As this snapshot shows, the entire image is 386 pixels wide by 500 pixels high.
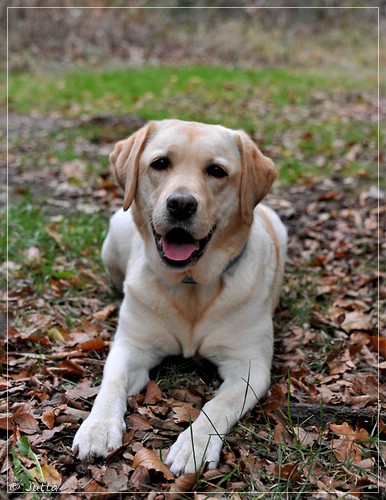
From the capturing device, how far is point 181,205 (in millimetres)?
2916

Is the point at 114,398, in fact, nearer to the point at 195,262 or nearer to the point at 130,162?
the point at 195,262

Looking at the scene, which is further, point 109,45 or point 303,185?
point 109,45

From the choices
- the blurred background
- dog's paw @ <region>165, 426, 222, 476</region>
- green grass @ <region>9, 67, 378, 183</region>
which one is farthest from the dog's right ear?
the blurred background

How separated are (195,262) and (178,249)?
11 centimetres

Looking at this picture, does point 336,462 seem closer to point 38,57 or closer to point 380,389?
point 380,389

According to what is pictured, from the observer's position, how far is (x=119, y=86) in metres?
12.2

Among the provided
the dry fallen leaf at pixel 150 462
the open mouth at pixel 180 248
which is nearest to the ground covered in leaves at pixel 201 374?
the dry fallen leaf at pixel 150 462

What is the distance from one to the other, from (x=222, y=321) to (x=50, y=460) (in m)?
1.15

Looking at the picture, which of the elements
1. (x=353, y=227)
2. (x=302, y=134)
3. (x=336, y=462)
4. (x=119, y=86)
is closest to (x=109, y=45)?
(x=119, y=86)

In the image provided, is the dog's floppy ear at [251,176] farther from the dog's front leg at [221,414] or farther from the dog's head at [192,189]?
the dog's front leg at [221,414]

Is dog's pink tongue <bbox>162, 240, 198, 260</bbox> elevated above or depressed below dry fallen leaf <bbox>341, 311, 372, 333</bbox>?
above

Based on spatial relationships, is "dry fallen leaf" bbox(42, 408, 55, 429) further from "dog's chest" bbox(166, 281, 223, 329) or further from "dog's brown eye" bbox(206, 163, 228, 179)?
"dog's brown eye" bbox(206, 163, 228, 179)

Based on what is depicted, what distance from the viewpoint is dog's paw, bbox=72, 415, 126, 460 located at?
8.50ft

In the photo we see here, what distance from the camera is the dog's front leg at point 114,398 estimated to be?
8.57ft
